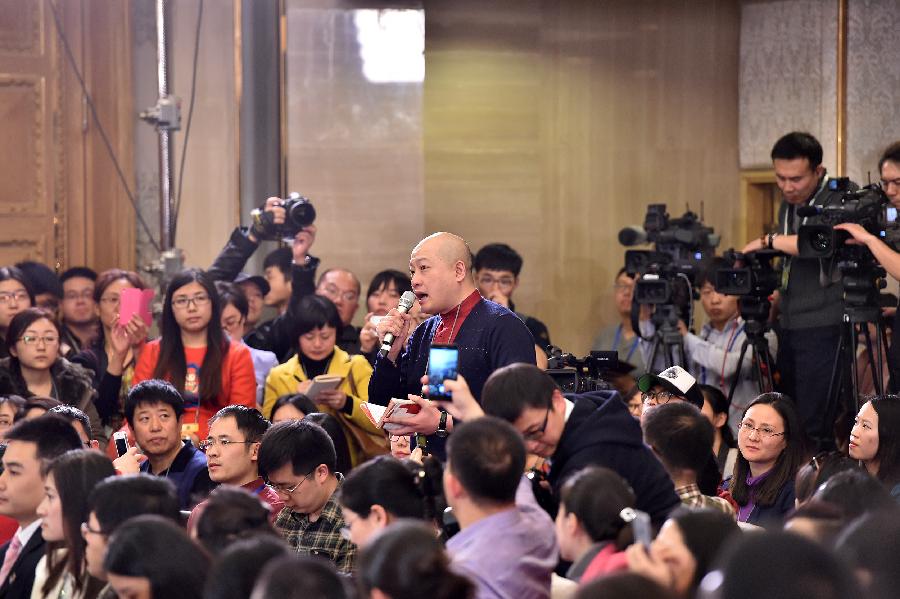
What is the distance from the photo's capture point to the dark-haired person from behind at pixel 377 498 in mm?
2932

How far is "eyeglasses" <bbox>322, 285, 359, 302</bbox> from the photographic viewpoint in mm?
6246

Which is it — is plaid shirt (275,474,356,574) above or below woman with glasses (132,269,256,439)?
below

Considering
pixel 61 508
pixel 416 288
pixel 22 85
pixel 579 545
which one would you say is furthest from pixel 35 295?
pixel 579 545

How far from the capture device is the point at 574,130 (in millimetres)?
7742

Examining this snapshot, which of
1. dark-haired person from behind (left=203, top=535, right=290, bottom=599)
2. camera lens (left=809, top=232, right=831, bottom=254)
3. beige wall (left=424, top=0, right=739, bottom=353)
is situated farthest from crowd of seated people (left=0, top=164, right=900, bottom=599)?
beige wall (left=424, top=0, right=739, bottom=353)

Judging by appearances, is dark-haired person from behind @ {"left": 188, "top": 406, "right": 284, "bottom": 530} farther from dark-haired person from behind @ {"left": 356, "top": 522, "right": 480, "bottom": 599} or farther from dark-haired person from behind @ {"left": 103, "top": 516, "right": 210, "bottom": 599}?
dark-haired person from behind @ {"left": 356, "top": 522, "right": 480, "bottom": 599}

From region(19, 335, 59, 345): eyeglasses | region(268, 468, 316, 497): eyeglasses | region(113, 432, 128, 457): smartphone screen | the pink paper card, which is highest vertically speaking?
the pink paper card

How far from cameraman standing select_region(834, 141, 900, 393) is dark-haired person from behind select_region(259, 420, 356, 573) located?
6.89 feet

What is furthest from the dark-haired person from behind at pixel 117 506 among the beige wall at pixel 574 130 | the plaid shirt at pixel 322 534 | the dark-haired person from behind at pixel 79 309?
the beige wall at pixel 574 130

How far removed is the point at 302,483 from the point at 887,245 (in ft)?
7.56

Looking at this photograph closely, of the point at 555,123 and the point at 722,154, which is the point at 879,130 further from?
the point at 555,123

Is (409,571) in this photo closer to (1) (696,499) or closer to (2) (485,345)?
(1) (696,499)

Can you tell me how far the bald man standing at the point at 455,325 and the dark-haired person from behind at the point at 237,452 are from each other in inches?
16.3

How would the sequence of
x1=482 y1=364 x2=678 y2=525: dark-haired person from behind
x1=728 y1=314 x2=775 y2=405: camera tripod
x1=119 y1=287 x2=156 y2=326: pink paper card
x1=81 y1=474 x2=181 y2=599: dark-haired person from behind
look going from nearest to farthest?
x1=81 y1=474 x2=181 y2=599: dark-haired person from behind
x1=482 y1=364 x2=678 y2=525: dark-haired person from behind
x1=119 y1=287 x2=156 y2=326: pink paper card
x1=728 y1=314 x2=775 y2=405: camera tripod
